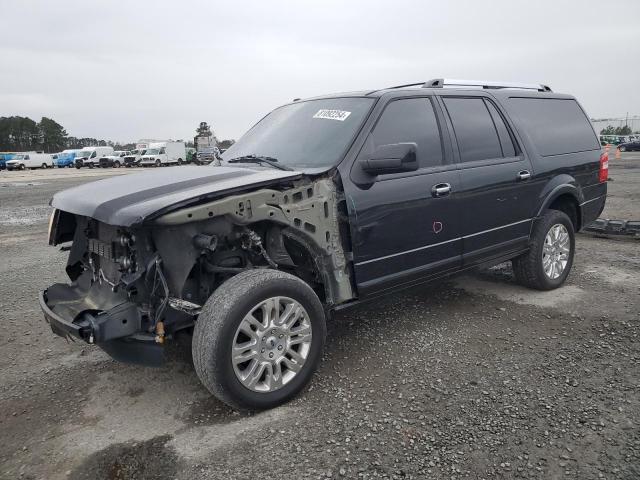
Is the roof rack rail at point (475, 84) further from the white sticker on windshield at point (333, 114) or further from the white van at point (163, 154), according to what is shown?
the white van at point (163, 154)

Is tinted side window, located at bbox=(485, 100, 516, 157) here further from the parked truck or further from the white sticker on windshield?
A: the parked truck

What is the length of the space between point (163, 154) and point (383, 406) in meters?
44.3

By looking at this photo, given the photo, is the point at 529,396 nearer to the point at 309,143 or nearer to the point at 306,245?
the point at 306,245

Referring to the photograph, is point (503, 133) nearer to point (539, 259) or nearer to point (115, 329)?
point (539, 259)

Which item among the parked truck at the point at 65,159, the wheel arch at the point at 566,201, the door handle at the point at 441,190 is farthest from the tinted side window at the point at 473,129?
the parked truck at the point at 65,159

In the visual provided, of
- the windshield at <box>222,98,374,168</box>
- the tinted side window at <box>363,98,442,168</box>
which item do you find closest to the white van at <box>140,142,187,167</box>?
the windshield at <box>222,98,374,168</box>

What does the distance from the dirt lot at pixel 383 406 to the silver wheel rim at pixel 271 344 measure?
0.70 ft

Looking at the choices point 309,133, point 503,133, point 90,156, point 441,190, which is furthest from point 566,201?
point 90,156

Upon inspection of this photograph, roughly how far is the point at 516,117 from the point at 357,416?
10.5 feet

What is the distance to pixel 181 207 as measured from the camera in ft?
8.86

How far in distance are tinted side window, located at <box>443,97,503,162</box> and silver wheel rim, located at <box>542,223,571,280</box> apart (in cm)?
110

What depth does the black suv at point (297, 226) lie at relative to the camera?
2.81 metres

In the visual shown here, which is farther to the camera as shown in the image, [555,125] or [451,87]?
[555,125]

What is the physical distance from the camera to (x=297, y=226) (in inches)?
125
